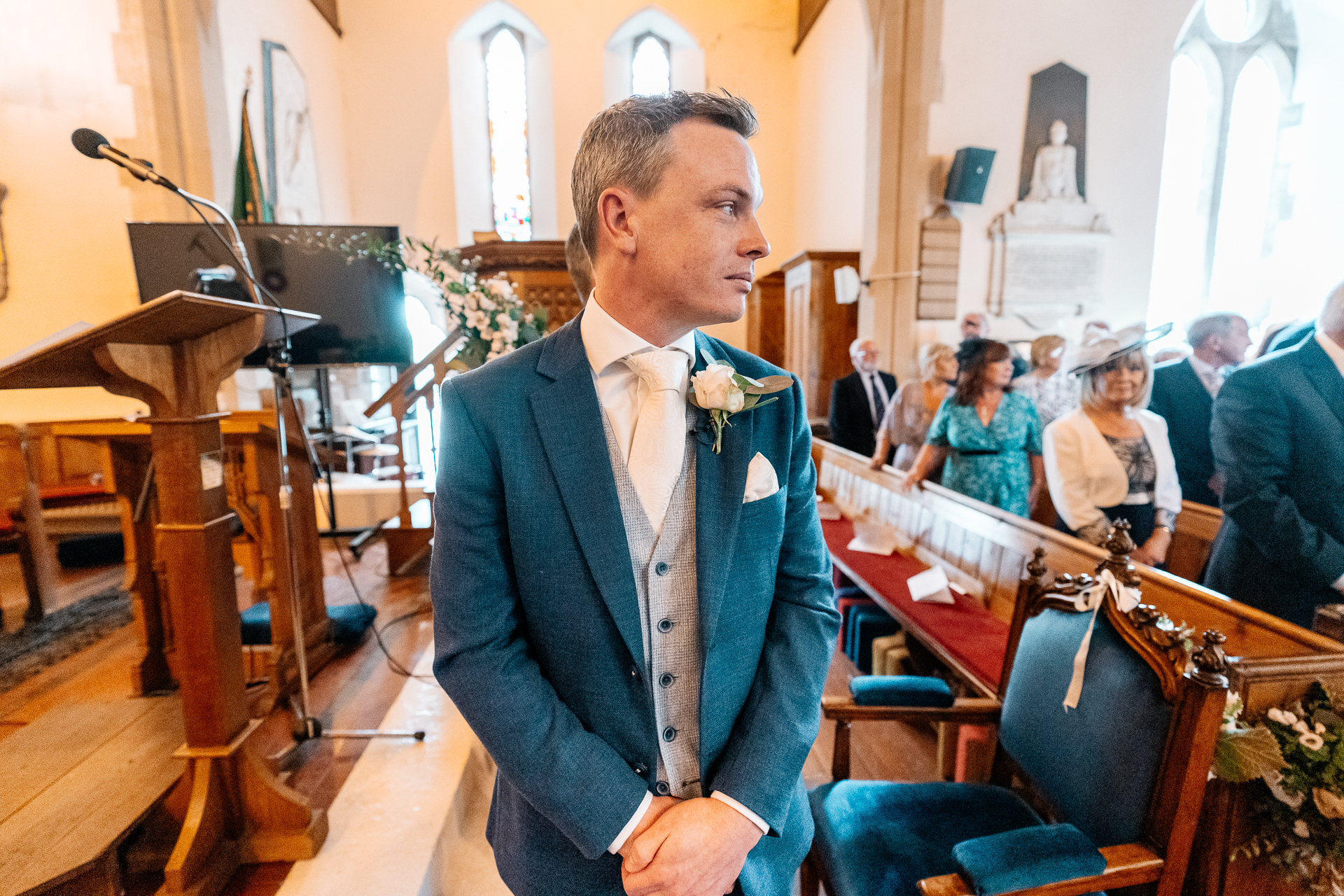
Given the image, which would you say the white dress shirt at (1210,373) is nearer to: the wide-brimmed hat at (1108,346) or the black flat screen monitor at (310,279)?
the wide-brimmed hat at (1108,346)

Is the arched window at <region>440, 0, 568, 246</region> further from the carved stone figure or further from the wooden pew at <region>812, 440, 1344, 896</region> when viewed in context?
the wooden pew at <region>812, 440, 1344, 896</region>

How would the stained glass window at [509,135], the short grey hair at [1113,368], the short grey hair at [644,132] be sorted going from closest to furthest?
the short grey hair at [644,132] < the short grey hair at [1113,368] < the stained glass window at [509,135]

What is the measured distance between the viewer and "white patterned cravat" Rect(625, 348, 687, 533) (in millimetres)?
918

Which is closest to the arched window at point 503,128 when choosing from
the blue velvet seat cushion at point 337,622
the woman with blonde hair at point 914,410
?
the woman with blonde hair at point 914,410

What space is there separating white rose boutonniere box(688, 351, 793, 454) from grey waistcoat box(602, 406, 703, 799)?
2.0 inches

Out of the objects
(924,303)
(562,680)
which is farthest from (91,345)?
(924,303)

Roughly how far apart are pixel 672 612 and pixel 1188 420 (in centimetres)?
364

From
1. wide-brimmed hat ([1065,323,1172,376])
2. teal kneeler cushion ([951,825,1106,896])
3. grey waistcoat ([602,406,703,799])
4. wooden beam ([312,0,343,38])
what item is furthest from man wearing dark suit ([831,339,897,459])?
wooden beam ([312,0,343,38])

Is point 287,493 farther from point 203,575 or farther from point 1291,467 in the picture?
point 1291,467

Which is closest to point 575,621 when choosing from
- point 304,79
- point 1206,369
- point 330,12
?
point 1206,369

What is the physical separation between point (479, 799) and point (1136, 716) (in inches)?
72.3

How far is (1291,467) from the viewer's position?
1.98 metres

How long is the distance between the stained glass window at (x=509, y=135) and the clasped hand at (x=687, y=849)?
952 cm

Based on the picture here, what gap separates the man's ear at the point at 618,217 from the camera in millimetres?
865
